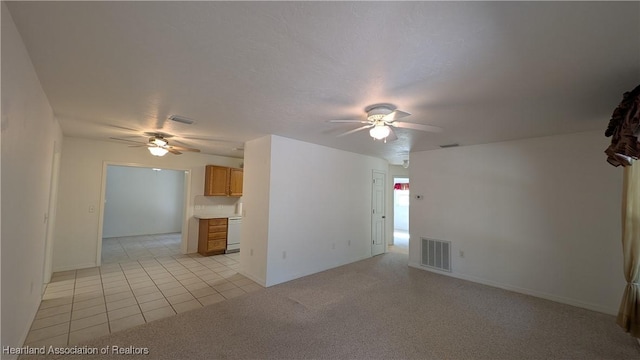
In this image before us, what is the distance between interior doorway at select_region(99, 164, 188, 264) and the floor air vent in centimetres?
593

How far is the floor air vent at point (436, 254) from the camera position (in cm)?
477

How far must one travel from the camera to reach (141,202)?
8117 millimetres

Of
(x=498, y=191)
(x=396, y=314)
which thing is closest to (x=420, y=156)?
(x=498, y=191)

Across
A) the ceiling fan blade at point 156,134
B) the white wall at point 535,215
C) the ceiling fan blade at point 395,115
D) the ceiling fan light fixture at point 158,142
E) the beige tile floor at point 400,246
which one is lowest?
the beige tile floor at point 400,246

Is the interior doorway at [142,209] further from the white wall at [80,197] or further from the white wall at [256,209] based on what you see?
the white wall at [256,209]

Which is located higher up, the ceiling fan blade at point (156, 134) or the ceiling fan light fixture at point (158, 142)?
the ceiling fan blade at point (156, 134)

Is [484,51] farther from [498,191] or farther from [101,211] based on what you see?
[101,211]

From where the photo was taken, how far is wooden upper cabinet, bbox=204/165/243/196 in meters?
6.11

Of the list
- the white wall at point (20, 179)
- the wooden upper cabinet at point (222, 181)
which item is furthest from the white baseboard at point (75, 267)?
the wooden upper cabinet at point (222, 181)

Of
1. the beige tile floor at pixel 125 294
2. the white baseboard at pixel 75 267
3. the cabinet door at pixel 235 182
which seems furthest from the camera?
the cabinet door at pixel 235 182

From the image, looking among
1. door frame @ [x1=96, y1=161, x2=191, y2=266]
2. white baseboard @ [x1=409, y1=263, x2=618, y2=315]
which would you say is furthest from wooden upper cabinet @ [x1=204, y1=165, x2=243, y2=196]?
white baseboard @ [x1=409, y1=263, x2=618, y2=315]

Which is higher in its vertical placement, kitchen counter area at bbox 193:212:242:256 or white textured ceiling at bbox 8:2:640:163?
white textured ceiling at bbox 8:2:640:163

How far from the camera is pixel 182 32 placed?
1501 millimetres

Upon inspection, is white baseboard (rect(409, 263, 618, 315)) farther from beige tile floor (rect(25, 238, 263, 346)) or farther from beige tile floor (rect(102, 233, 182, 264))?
beige tile floor (rect(102, 233, 182, 264))
